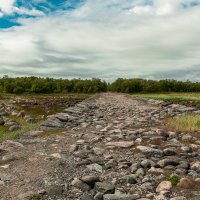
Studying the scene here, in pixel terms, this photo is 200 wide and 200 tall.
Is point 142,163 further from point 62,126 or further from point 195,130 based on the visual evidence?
point 62,126

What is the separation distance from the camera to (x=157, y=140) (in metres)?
12.2

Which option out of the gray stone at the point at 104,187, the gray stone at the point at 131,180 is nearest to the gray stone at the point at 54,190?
the gray stone at the point at 104,187

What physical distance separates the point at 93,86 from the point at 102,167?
413 feet

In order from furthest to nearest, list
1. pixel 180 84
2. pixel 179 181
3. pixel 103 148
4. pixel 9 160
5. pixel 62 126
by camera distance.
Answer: pixel 180 84 → pixel 62 126 → pixel 103 148 → pixel 9 160 → pixel 179 181

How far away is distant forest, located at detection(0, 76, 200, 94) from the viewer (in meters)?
125

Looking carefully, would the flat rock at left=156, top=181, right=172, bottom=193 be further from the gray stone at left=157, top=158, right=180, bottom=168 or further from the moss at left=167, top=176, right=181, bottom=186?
the gray stone at left=157, top=158, right=180, bottom=168

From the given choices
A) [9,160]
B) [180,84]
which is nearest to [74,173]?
[9,160]

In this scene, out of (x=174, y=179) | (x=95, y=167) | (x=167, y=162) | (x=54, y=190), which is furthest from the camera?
(x=167, y=162)

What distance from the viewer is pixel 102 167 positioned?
8852mm

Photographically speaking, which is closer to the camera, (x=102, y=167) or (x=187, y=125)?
(x=102, y=167)

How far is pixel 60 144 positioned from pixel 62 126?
4.51 metres

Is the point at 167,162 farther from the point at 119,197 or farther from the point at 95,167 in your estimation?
the point at 119,197

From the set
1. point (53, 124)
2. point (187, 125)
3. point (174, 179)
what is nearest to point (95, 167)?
point (174, 179)

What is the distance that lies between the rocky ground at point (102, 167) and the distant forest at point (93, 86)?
4339 inches
